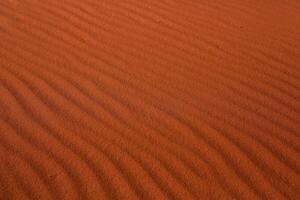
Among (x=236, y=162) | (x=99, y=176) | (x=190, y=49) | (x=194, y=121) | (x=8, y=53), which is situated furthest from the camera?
(x=190, y=49)

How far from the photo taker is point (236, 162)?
115 inches

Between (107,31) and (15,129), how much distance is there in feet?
5.40

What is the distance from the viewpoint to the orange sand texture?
2.75 metres

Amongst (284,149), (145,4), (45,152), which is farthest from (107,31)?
(284,149)

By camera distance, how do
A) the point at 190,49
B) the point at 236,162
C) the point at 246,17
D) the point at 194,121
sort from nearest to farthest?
the point at 236,162 < the point at 194,121 < the point at 190,49 < the point at 246,17

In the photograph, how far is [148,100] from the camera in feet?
11.2

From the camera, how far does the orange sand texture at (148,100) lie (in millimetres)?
2752

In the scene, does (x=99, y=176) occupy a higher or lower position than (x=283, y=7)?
lower

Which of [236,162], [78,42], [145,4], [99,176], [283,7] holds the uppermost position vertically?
[283,7]

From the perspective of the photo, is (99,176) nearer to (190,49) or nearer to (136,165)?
(136,165)

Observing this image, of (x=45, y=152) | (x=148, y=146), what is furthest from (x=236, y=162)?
(x=45, y=152)

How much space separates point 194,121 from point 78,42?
1.51 m

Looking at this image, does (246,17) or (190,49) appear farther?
(246,17)

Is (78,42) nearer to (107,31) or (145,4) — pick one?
(107,31)
